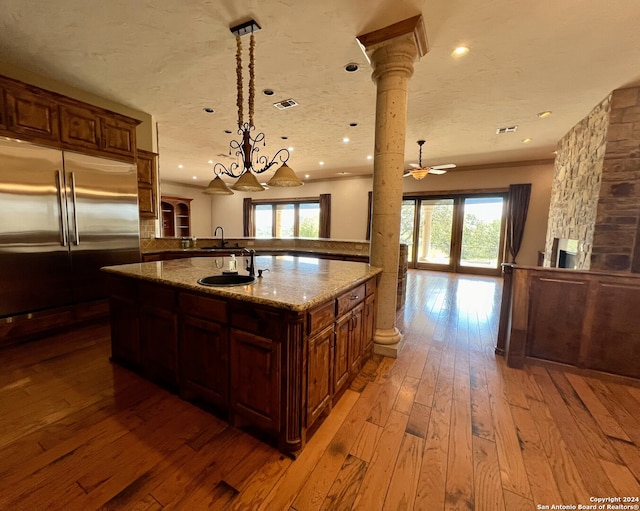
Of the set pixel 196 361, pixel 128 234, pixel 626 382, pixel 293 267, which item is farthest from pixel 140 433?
pixel 626 382

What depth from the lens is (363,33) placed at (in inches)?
90.5

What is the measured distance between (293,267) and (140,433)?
62.6 inches

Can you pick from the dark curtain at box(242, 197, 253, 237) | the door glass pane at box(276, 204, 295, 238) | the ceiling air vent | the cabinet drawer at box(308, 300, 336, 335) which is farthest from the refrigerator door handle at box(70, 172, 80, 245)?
the dark curtain at box(242, 197, 253, 237)

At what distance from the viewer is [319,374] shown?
1.68m

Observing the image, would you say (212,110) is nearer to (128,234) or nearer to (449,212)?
(128,234)

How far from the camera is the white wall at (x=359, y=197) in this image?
21.1 ft

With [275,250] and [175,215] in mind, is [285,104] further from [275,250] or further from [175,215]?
[175,215]

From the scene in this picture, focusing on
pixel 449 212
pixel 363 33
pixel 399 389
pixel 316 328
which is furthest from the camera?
pixel 449 212

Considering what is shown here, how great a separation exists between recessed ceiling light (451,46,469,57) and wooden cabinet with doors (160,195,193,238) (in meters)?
8.81

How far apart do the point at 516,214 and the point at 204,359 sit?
749 cm

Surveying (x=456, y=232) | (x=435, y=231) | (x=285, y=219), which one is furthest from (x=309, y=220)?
(x=456, y=232)

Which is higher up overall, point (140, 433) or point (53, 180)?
point (53, 180)

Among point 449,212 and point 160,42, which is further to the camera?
point 449,212

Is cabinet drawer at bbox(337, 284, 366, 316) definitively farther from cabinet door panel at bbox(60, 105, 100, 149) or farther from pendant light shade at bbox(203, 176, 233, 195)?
cabinet door panel at bbox(60, 105, 100, 149)
